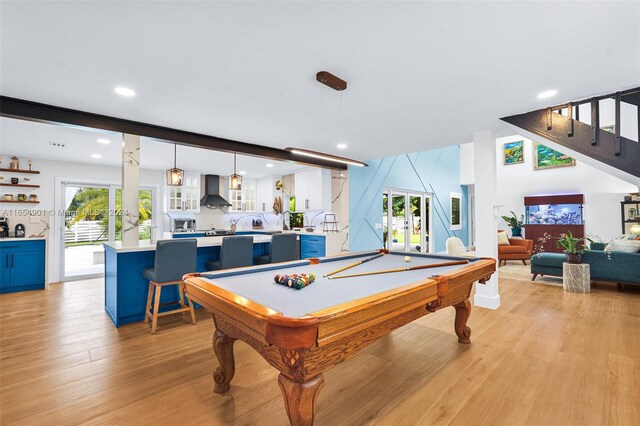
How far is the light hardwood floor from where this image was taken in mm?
1792

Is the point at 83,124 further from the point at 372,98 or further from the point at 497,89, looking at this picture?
the point at 497,89

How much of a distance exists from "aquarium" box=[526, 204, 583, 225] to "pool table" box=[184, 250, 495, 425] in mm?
7744

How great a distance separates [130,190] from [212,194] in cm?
395

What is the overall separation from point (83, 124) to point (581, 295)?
7.29m

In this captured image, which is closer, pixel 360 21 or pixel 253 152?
pixel 360 21

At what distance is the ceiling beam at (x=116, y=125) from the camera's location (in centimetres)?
288

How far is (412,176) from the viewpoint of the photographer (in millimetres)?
7953

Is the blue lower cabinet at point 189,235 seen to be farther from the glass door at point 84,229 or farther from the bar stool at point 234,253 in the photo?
the bar stool at point 234,253

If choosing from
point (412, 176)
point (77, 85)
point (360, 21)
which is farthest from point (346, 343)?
point (412, 176)

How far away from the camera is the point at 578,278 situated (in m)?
4.64

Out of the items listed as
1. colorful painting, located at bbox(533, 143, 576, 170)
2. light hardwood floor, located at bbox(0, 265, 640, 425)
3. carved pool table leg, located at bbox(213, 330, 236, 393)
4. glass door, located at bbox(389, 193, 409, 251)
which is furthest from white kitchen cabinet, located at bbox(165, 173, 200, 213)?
colorful painting, located at bbox(533, 143, 576, 170)

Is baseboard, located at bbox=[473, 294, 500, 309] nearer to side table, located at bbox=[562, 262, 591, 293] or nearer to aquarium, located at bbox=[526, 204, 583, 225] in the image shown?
side table, located at bbox=[562, 262, 591, 293]

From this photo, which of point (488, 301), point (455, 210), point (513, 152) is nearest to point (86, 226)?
point (488, 301)

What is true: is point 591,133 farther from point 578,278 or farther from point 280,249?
point 280,249
